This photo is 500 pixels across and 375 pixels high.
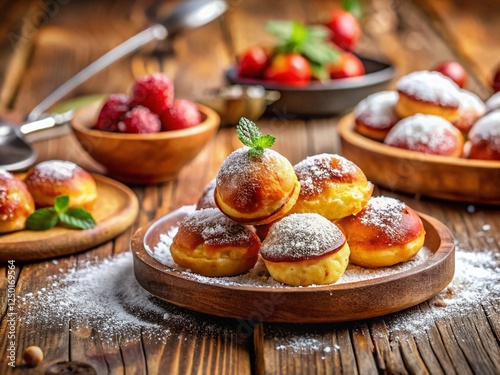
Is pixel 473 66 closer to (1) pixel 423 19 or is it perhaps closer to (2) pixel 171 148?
(1) pixel 423 19

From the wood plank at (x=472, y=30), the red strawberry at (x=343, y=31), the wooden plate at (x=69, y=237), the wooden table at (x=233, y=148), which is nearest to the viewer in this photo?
the wooden table at (x=233, y=148)

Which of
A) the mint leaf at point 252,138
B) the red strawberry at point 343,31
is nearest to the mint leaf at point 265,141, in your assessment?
the mint leaf at point 252,138

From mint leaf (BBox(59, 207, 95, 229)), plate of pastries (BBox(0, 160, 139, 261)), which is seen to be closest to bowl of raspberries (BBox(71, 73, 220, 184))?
plate of pastries (BBox(0, 160, 139, 261))

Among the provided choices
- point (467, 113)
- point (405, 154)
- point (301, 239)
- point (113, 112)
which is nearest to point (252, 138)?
point (301, 239)

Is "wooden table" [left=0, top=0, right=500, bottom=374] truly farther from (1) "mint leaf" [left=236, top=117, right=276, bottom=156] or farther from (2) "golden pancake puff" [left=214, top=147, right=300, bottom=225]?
(1) "mint leaf" [left=236, top=117, right=276, bottom=156]

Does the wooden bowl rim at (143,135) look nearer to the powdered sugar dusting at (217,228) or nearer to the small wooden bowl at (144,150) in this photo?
the small wooden bowl at (144,150)

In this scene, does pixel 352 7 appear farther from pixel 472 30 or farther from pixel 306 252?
pixel 306 252
